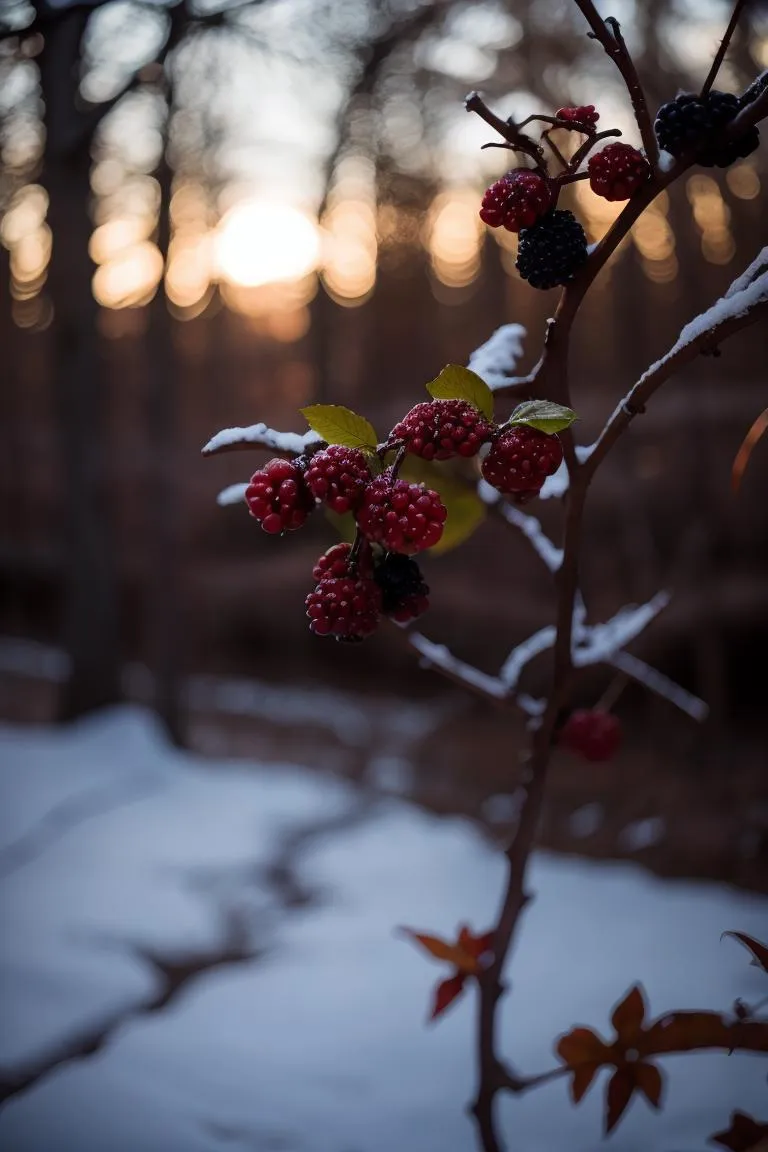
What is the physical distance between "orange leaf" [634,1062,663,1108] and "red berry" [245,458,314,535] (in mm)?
571

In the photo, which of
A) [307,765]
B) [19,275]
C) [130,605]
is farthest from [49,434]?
[307,765]

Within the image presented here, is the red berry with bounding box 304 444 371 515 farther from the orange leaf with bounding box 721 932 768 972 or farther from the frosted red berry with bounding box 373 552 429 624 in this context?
the orange leaf with bounding box 721 932 768 972

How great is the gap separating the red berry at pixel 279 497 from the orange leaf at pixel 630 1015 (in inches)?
20.7

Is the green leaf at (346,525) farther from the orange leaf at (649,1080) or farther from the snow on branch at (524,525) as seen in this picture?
the orange leaf at (649,1080)

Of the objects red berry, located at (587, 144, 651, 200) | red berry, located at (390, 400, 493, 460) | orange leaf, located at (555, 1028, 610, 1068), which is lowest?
orange leaf, located at (555, 1028, 610, 1068)

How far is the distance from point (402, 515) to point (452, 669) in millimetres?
391

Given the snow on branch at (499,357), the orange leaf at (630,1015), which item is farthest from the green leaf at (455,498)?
Answer: the orange leaf at (630,1015)

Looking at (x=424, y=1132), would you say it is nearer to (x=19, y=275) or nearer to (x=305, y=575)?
(x=305, y=575)

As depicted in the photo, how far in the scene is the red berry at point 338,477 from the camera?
53 cm

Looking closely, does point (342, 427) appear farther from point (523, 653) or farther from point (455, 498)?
point (523, 653)

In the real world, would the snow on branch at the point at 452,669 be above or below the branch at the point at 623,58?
below

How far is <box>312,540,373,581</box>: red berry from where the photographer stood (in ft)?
1.99

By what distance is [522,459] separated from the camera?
1.80ft

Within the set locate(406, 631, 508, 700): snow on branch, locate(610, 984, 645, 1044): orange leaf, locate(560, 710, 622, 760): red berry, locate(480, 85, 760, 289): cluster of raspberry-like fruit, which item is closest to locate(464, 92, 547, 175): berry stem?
locate(480, 85, 760, 289): cluster of raspberry-like fruit
